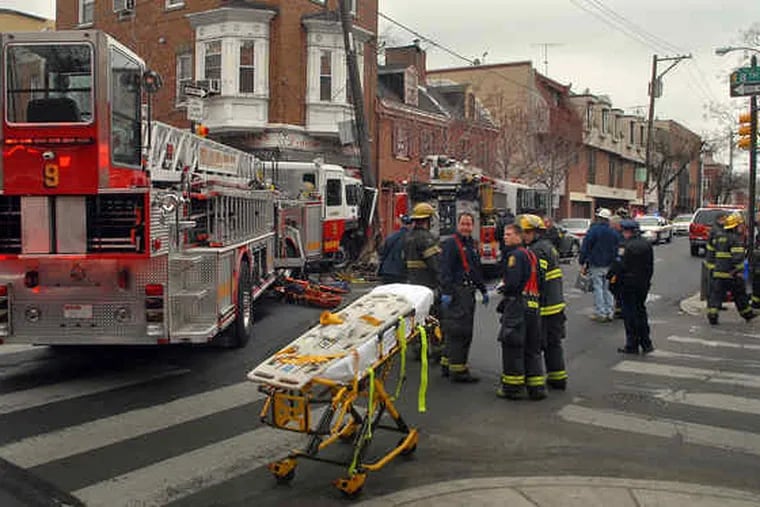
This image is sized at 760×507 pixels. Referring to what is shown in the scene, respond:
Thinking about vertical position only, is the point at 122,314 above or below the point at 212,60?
below

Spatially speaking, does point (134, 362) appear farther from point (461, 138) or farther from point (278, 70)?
point (461, 138)

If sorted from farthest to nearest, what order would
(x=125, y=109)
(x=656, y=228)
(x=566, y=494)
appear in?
(x=656, y=228)
(x=125, y=109)
(x=566, y=494)

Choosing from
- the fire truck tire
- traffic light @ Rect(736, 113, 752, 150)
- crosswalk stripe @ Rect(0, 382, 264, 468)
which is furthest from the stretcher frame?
traffic light @ Rect(736, 113, 752, 150)

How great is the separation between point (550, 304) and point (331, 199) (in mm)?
12304

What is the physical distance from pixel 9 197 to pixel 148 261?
152 centimetres

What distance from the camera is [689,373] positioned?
29.1 ft

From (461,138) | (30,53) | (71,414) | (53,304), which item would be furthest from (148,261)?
(461,138)

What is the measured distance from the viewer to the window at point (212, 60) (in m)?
27.7

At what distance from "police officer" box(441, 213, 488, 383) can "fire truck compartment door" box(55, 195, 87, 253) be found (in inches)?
144

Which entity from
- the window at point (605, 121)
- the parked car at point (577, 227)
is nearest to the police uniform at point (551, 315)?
the parked car at point (577, 227)

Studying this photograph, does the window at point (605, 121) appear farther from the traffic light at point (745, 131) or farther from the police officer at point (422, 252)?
the police officer at point (422, 252)

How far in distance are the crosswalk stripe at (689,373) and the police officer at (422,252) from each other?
8.00ft

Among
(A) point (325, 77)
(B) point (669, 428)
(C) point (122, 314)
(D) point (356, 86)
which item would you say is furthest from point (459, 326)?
(A) point (325, 77)

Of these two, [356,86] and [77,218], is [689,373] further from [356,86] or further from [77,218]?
[356,86]
